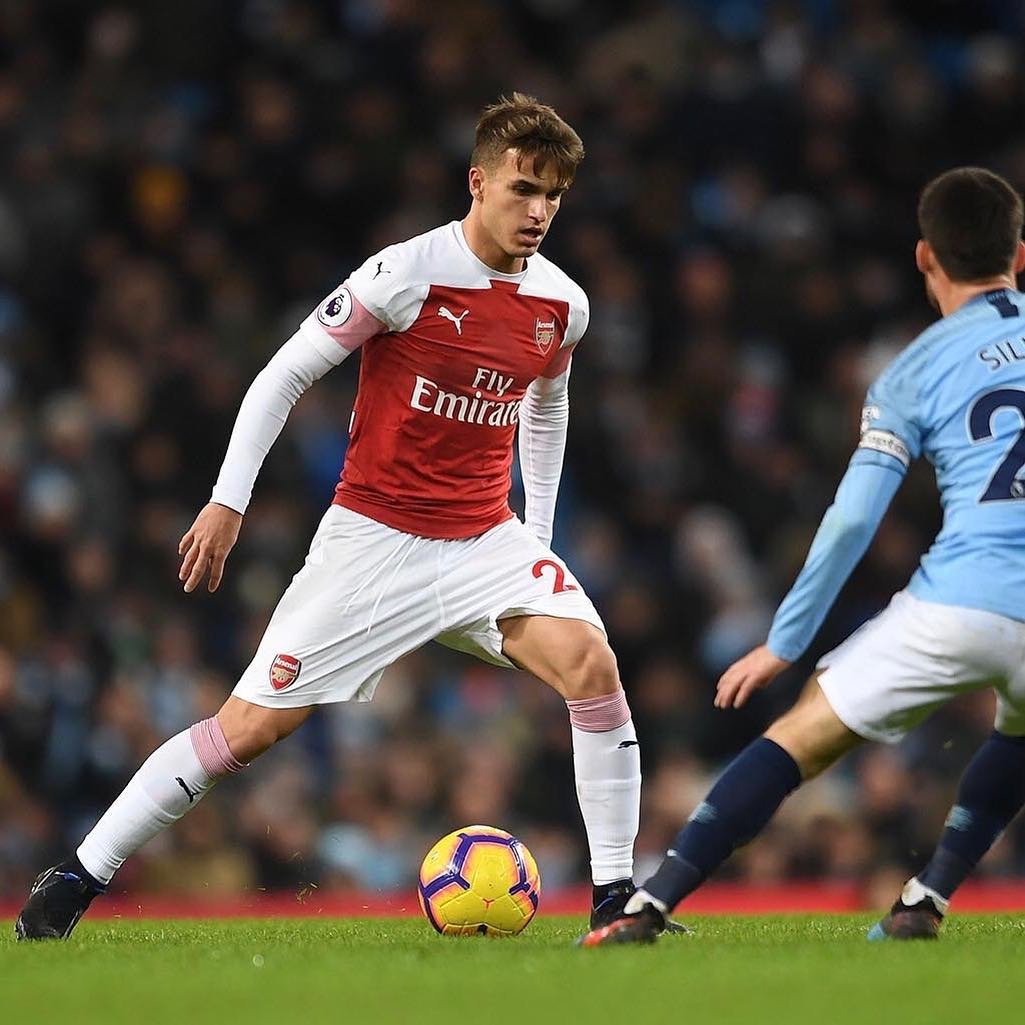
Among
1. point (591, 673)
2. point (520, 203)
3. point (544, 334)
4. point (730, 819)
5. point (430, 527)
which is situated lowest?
point (730, 819)

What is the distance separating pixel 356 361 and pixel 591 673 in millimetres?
5648

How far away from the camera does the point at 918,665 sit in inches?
173

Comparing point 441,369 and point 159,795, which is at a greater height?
point 441,369

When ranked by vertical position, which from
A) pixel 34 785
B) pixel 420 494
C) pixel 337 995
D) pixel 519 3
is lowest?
pixel 34 785

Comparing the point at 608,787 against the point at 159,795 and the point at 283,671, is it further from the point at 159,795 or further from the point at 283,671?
the point at 159,795

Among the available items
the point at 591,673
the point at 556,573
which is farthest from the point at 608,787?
the point at 556,573

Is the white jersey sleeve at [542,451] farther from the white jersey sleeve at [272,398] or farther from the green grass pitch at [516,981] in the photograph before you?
the green grass pitch at [516,981]

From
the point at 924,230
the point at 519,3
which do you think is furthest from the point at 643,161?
the point at 924,230

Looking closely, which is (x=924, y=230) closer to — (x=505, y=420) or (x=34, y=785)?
(x=505, y=420)

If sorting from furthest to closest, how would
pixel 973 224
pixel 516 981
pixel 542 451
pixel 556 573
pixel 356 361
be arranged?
pixel 356 361, pixel 542 451, pixel 556 573, pixel 973 224, pixel 516 981

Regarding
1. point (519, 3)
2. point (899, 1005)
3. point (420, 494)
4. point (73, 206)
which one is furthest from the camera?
point (519, 3)

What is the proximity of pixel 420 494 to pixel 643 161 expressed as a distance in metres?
6.91

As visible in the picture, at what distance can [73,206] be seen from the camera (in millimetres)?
11086

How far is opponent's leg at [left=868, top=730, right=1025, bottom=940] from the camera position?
4934 mm
